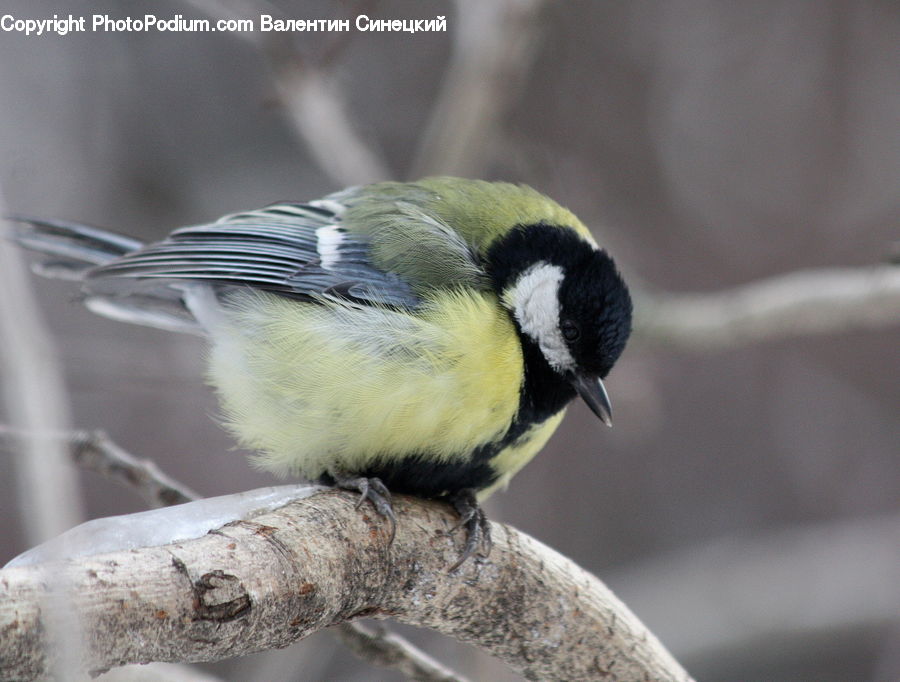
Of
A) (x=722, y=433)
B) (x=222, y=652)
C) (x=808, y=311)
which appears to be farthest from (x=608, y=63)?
(x=222, y=652)

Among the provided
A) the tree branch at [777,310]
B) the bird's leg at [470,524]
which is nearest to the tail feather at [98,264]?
the bird's leg at [470,524]

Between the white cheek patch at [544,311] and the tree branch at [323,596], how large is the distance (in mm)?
478

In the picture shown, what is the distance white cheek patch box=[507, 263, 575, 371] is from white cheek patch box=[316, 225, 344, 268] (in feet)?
1.64

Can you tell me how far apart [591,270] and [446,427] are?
0.58m

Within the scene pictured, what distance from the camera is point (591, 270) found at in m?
2.42

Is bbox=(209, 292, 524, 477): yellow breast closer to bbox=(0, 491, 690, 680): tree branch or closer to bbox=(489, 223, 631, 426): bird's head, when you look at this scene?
bbox=(489, 223, 631, 426): bird's head

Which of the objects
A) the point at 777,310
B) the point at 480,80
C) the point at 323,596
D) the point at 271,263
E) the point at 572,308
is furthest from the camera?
the point at 480,80

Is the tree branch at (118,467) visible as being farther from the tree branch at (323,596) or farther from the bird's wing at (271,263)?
the bird's wing at (271,263)

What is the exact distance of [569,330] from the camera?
7.88 feet

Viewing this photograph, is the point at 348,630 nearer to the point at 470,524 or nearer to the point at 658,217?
the point at 470,524

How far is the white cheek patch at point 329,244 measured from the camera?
2.55 meters

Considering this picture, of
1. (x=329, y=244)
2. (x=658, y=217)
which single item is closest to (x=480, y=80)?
(x=329, y=244)

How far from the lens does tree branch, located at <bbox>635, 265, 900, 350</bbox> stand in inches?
119

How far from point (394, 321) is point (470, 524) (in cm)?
52
